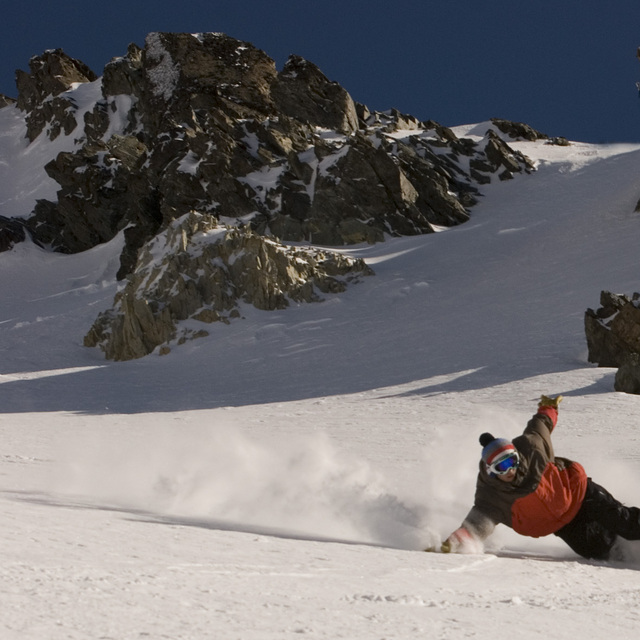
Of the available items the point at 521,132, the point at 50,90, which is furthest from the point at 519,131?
the point at 50,90

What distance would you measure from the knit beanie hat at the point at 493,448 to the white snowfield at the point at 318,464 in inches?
26.1

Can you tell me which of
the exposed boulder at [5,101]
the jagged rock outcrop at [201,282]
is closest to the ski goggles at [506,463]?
the jagged rock outcrop at [201,282]

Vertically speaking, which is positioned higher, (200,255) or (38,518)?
(200,255)

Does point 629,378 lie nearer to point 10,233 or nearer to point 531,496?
point 531,496

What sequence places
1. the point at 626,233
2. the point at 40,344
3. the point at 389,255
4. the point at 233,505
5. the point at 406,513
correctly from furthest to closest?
the point at 389,255 → the point at 626,233 → the point at 40,344 → the point at 233,505 → the point at 406,513

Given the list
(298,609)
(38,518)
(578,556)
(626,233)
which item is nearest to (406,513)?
(578,556)

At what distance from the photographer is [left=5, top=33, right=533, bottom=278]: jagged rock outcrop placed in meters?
42.6

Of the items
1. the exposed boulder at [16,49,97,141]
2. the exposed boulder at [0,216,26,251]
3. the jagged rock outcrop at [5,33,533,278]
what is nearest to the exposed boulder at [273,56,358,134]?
the jagged rock outcrop at [5,33,533,278]

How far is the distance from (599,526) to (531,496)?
0.53 metres

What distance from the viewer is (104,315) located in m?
31.0

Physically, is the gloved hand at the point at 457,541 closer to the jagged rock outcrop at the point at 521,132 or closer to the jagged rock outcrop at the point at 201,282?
the jagged rock outcrop at the point at 201,282

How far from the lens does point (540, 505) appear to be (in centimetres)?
566

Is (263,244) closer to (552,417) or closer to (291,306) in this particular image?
(291,306)

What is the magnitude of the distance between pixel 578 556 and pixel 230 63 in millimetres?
57280
